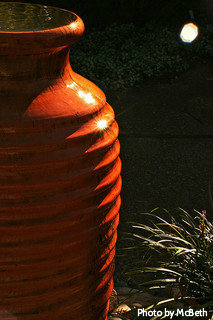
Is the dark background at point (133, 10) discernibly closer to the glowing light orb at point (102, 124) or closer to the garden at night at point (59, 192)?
the garden at night at point (59, 192)

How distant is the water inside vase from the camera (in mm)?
1661

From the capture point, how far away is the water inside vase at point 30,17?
1.66 metres

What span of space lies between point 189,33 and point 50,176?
6.12 m

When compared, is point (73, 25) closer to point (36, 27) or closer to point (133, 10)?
point (36, 27)

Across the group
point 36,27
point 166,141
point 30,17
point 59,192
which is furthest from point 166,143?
point 59,192

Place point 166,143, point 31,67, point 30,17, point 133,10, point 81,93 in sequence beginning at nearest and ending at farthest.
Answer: point 31,67, point 81,93, point 30,17, point 166,143, point 133,10

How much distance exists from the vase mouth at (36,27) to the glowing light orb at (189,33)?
5.31 metres

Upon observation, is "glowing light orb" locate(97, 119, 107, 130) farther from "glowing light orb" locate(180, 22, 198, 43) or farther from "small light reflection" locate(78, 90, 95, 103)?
"glowing light orb" locate(180, 22, 198, 43)

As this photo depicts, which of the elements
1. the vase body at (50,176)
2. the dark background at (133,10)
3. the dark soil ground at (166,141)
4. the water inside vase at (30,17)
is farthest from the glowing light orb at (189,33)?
the vase body at (50,176)

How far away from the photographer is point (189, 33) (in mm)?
7043

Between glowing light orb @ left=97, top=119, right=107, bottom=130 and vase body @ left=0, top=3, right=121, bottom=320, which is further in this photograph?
glowing light orb @ left=97, top=119, right=107, bottom=130

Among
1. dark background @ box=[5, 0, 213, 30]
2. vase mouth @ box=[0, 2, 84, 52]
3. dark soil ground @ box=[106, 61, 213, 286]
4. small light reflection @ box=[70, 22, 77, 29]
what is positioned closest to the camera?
vase mouth @ box=[0, 2, 84, 52]

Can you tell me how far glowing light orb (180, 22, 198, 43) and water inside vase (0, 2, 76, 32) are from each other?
17.3ft

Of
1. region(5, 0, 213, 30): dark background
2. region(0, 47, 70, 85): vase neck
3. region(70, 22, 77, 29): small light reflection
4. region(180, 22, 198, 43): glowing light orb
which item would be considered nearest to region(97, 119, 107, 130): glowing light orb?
region(0, 47, 70, 85): vase neck
